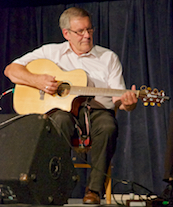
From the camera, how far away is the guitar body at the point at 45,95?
183 cm

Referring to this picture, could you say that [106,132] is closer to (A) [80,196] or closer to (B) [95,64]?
(B) [95,64]

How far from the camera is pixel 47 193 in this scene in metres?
1.02

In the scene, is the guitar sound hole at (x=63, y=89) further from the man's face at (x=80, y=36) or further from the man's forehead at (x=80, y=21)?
the man's forehead at (x=80, y=21)

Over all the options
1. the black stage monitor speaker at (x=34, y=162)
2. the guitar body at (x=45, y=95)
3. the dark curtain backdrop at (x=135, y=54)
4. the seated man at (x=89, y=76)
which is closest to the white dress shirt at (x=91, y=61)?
the seated man at (x=89, y=76)

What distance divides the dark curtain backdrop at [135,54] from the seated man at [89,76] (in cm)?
60

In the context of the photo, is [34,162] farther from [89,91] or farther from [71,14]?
[71,14]

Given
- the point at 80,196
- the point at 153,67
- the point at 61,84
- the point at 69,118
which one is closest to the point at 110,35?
the point at 153,67

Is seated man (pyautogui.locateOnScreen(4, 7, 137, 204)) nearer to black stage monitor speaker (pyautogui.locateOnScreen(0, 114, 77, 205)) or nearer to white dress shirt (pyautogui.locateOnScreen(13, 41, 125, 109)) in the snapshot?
white dress shirt (pyautogui.locateOnScreen(13, 41, 125, 109))

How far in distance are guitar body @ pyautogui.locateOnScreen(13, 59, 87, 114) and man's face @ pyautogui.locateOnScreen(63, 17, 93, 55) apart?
0.28 meters

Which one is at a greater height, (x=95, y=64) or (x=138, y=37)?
(x=138, y=37)

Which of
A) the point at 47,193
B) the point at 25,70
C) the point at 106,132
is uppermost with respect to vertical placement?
the point at 25,70

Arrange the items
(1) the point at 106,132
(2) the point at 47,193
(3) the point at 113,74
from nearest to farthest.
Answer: (2) the point at 47,193, (1) the point at 106,132, (3) the point at 113,74

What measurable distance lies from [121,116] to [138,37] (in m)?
0.82

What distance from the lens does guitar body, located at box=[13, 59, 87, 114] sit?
1.83m
